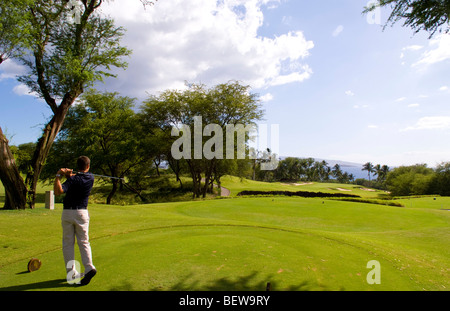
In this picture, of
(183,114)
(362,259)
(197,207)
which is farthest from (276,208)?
(183,114)

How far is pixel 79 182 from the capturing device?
5098mm

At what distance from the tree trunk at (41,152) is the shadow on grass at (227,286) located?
12.5 m

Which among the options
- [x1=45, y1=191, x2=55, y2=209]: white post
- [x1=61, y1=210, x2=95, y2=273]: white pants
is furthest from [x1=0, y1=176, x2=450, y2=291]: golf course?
[x1=45, y1=191, x2=55, y2=209]: white post

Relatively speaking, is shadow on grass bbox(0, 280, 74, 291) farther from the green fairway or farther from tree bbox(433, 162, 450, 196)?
tree bbox(433, 162, 450, 196)

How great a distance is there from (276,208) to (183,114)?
22995mm

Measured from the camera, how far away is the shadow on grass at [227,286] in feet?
14.9

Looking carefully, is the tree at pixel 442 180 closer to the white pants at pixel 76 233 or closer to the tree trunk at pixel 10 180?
the white pants at pixel 76 233

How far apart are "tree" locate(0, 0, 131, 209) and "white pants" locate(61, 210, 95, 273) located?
10996 millimetres

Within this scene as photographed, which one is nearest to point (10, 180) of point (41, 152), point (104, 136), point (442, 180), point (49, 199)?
point (41, 152)

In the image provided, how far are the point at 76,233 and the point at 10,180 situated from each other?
11.1 metres

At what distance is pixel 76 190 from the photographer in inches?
197

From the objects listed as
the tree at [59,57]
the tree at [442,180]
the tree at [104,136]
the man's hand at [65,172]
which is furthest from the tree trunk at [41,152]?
the tree at [442,180]

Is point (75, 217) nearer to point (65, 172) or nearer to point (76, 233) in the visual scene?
point (76, 233)
